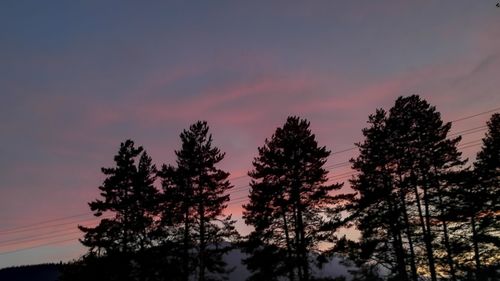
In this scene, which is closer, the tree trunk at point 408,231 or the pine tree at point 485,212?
the tree trunk at point 408,231

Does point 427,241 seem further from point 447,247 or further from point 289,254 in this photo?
point 289,254

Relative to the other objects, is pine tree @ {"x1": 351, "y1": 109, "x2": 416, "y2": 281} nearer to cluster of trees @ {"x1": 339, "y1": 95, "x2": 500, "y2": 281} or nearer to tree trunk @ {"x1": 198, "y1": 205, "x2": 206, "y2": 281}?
cluster of trees @ {"x1": 339, "y1": 95, "x2": 500, "y2": 281}

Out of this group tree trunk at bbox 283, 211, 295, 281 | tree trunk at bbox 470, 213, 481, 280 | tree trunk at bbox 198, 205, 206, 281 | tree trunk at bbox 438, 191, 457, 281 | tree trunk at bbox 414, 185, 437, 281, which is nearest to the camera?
tree trunk at bbox 414, 185, 437, 281

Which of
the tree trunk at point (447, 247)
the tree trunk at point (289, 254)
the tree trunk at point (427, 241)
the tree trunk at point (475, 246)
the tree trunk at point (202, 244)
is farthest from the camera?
the tree trunk at point (475, 246)

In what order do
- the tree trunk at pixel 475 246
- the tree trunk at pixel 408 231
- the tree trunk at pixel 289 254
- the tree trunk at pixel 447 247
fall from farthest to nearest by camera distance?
1. the tree trunk at pixel 475 246
2. the tree trunk at pixel 289 254
3. the tree trunk at pixel 447 247
4. the tree trunk at pixel 408 231

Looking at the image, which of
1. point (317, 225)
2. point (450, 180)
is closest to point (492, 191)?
point (450, 180)

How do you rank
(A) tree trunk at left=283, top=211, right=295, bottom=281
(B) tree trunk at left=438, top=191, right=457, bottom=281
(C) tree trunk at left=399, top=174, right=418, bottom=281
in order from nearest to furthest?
(C) tree trunk at left=399, top=174, right=418, bottom=281 → (B) tree trunk at left=438, top=191, right=457, bottom=281 → (A) tree trunk at left=283, top=211, right=295, bottom=281

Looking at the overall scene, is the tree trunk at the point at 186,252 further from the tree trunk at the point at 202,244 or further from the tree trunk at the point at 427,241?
the tree trunk at the point at 427,241

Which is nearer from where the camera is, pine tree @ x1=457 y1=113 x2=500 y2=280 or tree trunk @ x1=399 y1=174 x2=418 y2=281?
tree trunk @ x1=399 y1=174 x2=418 y2=281

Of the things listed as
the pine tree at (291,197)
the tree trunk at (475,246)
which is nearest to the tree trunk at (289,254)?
the pine tree at (291,197)

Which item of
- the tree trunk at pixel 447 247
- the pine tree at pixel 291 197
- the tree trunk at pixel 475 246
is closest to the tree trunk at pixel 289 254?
the pine tree at pixel 291 197

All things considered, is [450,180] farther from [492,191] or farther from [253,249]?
[253,249]

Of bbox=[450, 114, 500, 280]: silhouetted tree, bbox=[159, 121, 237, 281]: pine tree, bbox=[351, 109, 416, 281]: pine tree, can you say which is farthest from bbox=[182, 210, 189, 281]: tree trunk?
bbox=[450, 114, 500, 280]: silhouetted tree

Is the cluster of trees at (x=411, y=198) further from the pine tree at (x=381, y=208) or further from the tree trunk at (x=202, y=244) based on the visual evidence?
the tree trunk at (x=202, y=244)
